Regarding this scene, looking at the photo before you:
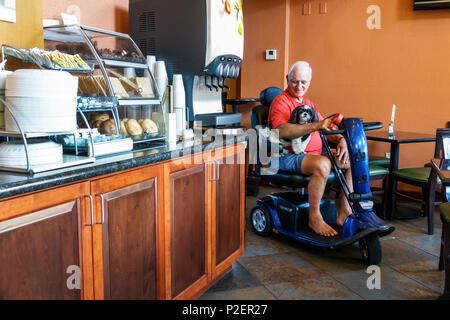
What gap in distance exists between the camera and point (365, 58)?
4.88 m

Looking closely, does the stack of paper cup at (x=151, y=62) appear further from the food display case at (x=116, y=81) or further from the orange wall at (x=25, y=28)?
the orange wall at (x=25, y=28)

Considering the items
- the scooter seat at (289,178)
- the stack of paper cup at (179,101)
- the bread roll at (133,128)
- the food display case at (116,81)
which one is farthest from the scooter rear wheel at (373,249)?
the bread roll at (133,128)

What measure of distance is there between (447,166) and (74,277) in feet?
7.06

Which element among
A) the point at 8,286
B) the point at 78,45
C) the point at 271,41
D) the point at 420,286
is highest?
the point at 271,41

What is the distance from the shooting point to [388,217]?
392 centimetres

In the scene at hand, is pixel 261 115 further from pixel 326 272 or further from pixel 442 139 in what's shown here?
pixel 442 139

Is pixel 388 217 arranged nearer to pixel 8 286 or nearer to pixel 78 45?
pixel 78 45

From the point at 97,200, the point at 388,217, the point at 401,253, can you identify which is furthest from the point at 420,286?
the point at 97,200

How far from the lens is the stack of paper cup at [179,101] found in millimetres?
2375

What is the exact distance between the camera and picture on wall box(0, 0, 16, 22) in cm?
172

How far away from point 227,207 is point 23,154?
1.36 meters

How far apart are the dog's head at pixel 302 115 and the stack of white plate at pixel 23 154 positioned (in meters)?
2.05

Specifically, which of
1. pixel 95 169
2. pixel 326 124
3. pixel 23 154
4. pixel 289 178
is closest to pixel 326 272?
pixel 289 178

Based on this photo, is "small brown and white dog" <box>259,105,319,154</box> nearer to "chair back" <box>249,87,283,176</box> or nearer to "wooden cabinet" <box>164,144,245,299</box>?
"chair back" <box>249,87,283,176</box>
